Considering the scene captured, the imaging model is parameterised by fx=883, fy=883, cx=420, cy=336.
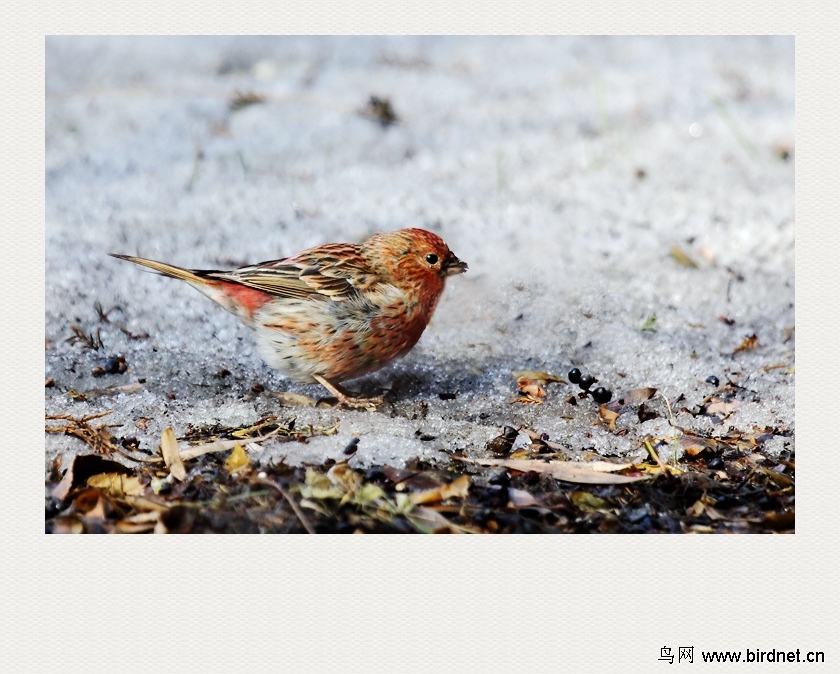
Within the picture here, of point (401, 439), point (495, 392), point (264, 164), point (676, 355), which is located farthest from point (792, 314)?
point (264, 164)

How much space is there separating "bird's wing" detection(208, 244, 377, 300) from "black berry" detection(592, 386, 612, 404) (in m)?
1.47

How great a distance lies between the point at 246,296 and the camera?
206 inches

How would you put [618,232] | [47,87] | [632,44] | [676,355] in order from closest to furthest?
[676,355], [618,232], [47,87], [632,44]

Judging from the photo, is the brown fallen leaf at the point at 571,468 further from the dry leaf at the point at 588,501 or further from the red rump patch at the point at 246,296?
the red rump patch at the point at 246,296

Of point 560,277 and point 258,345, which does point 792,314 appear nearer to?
point 560,277

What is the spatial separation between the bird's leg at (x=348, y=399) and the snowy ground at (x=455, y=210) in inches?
3.6

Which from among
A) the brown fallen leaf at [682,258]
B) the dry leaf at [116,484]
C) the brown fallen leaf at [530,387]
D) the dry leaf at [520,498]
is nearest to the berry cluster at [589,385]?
the brown fallen leaf at [530,387]

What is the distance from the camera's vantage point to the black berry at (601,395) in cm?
518

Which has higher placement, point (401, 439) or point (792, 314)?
point (792, 314)

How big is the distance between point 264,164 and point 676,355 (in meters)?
3.74

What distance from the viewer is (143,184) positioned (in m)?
6.97

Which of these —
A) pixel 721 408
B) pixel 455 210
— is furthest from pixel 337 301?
pixel 721 408

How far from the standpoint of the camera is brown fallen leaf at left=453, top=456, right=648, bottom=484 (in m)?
4.30

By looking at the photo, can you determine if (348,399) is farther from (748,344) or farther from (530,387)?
(748,344)
